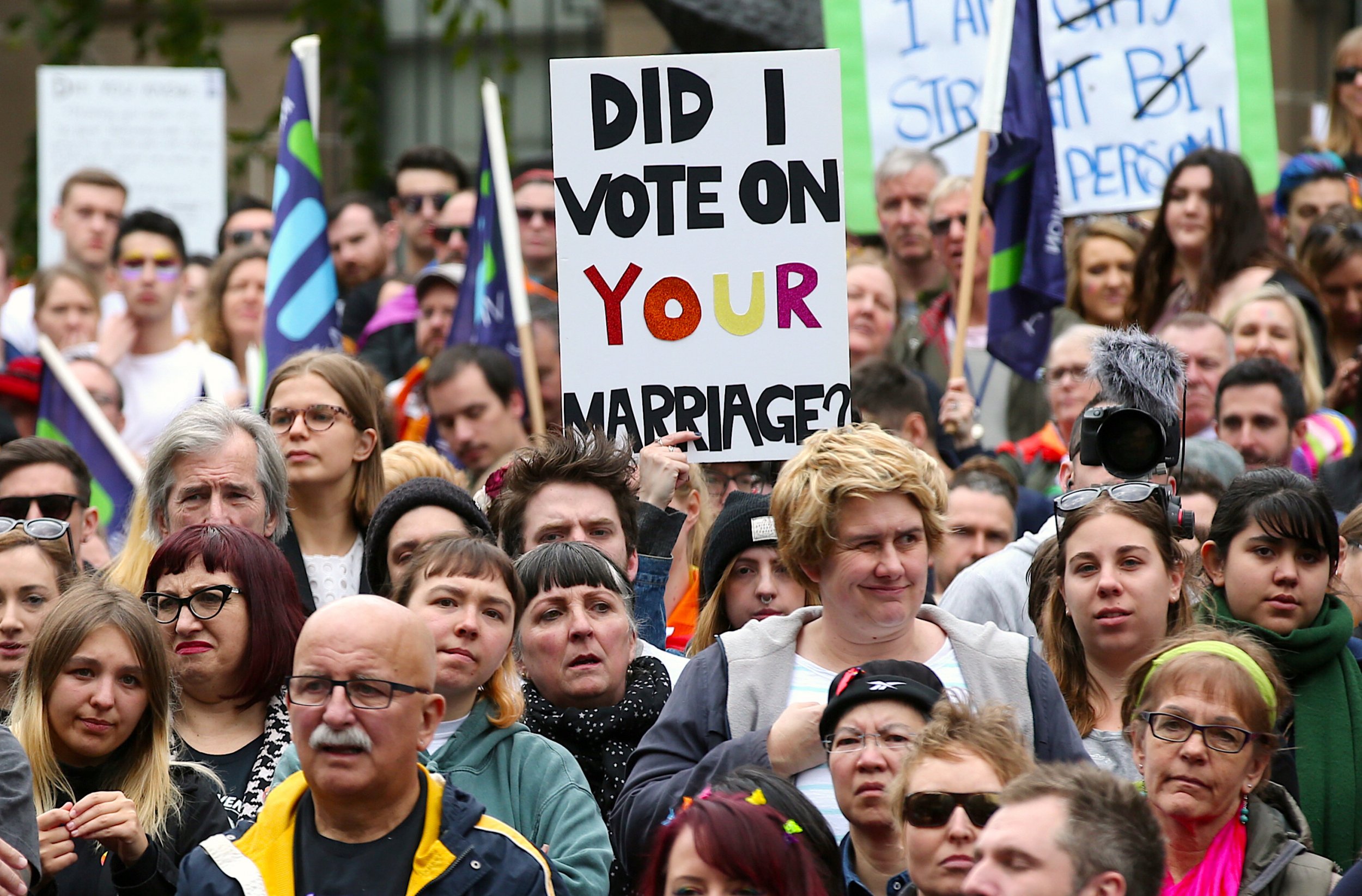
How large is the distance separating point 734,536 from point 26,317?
5720 millimetres

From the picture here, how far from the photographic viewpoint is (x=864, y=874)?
4.15m

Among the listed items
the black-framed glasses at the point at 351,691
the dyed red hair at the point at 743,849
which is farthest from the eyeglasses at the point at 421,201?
the dyed red hair at the point at 743,849

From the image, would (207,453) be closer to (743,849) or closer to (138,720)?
(138,720)

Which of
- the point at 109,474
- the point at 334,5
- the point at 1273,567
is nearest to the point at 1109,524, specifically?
the point at 1273,567

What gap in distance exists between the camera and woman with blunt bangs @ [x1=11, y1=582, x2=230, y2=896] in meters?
4.45

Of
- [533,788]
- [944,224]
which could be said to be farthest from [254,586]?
[944,224]

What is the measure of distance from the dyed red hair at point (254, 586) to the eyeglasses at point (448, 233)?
4.96 meters

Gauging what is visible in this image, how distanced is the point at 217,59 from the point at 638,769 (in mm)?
12613

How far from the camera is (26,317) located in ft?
33.3

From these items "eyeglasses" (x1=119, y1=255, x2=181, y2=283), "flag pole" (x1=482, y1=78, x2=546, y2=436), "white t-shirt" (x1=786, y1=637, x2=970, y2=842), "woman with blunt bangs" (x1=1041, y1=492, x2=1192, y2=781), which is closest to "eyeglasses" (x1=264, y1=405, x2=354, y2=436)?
"flag pole" (x1=482, y1=78, x2=546, y2=436)

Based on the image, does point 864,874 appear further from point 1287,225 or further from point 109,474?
point 1287,225

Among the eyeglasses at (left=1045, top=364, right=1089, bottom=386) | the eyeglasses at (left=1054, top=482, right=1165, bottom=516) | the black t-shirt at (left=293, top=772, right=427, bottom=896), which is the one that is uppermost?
the eyeglasses at (left=1045, top=364, right=1089, bottom=386)

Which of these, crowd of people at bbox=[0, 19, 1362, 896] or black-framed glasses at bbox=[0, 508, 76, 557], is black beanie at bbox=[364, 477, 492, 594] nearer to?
crowd of people at bbox=[0, 19, 1362, 896]

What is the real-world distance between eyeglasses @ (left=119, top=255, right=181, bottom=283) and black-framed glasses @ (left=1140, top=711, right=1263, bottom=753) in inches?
238
